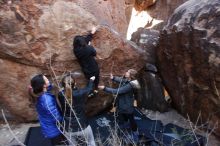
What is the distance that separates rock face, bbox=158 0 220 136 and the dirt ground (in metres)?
0.15

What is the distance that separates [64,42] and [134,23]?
22.5 feet

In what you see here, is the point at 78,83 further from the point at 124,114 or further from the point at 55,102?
the point at 55,102

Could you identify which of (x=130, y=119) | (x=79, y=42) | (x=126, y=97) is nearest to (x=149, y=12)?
(x=79, y=42)

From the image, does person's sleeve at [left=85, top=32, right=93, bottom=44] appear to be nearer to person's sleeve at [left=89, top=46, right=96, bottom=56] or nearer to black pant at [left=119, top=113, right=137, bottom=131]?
person's sleeve at [left=89, top=46, right=96, bottom=56]

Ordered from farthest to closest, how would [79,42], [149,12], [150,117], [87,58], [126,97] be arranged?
[149,12], [150,117], [87,58], [79,42], [126,97]

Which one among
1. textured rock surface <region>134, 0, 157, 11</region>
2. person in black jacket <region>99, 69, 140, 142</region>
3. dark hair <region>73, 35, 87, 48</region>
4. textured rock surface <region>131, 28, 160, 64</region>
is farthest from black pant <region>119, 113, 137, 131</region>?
textured rock surface <region>134, 0, 157, 11</region>

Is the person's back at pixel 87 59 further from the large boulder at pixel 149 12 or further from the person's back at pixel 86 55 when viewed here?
the large boulder at pixel 149 12

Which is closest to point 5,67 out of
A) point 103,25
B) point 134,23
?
point 103,25

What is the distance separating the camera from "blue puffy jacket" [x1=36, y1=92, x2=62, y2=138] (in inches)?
181

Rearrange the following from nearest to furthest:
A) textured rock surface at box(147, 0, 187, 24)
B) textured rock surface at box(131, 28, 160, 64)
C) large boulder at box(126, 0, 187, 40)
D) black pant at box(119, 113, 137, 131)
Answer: black pant at box(119, 113, 137, 131) < textured rock surface at box(131, 28, 160, 64) < textured rock surface at box(147, 0, 187, 24) < large boulder at box(126, 0, 187, 40)

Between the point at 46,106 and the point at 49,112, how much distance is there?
11 cm

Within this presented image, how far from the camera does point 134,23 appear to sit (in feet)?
41.9

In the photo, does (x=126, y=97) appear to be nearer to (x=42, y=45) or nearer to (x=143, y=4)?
(x=42, y=45)

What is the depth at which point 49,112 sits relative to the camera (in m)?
4.66
